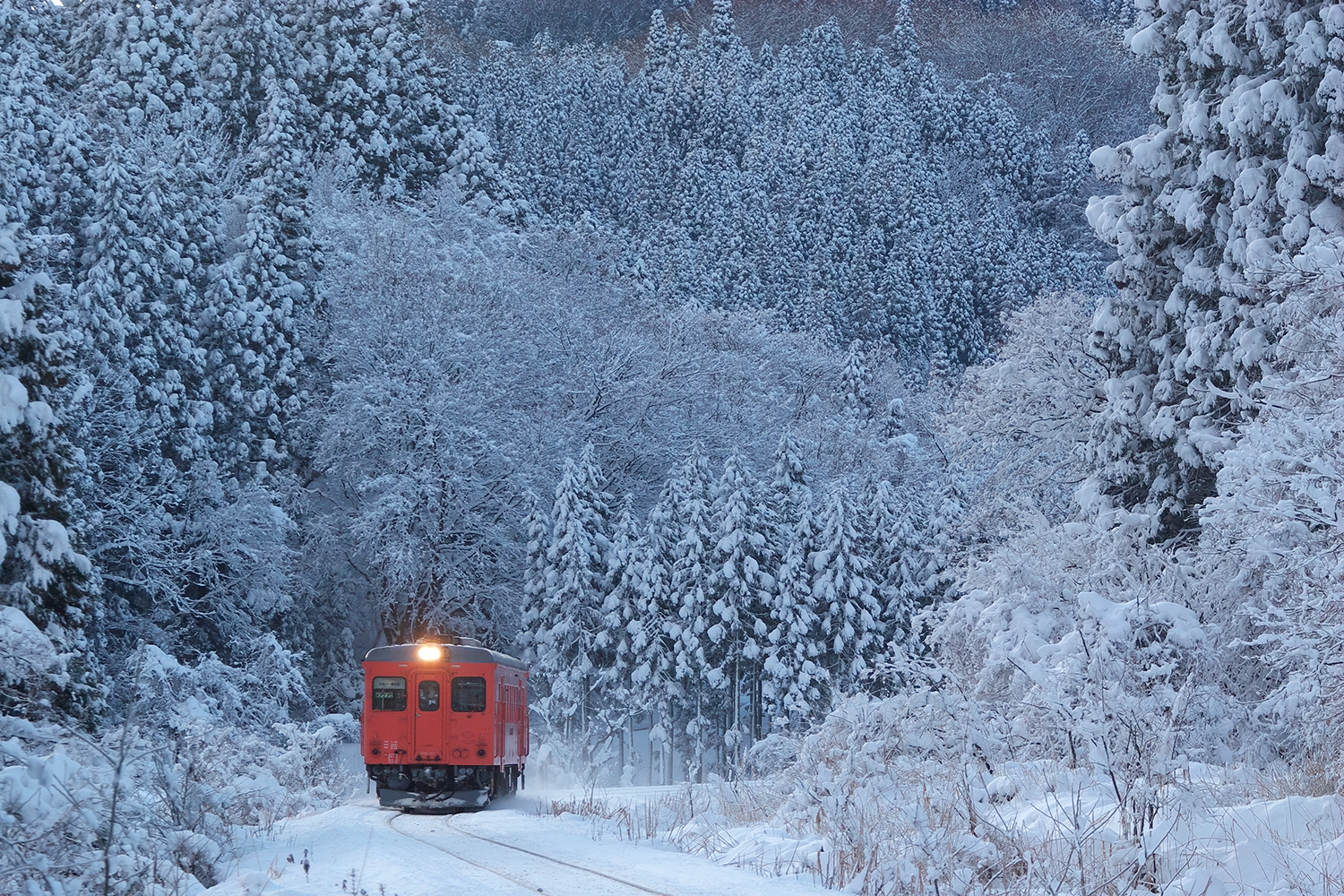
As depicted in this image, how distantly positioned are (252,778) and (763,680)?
30327 mm

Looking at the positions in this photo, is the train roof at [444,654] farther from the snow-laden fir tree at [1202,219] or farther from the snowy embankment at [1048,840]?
the snowy embankment at [1048,840]

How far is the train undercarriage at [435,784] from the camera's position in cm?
2150

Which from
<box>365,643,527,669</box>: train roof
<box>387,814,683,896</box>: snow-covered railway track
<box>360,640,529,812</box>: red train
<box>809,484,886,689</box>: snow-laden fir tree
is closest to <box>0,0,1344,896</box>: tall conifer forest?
<box>809,484,886,689</box>: snow-laden fir tree

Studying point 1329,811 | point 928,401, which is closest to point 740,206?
point 928,401

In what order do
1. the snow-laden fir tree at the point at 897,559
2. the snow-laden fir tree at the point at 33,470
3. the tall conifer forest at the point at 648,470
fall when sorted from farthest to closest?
the snow-laden fir tree at the point at 897,559
the snow-laden fir tree at the point at 33,470
the tall conifer forest at the point at 648,470

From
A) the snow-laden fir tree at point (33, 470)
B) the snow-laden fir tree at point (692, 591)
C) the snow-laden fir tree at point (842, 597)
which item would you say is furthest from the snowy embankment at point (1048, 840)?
the snow-laden fir tree at point (692, 591)

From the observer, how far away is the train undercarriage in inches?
846

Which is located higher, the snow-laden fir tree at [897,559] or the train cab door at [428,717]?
the snow-laden fir tree at [897,559]

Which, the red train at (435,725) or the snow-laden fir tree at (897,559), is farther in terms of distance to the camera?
the snow-laden fir tree at (897,559)

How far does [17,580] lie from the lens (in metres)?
18.7

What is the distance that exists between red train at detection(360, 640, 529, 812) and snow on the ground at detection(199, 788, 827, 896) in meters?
5.34

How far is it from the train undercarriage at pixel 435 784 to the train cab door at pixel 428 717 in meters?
0.31

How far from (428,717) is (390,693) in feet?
2.93

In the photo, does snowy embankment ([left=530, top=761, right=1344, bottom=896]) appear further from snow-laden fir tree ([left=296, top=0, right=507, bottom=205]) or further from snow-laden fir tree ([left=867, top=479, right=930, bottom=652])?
snow-laden fir tree ([left=296, top=0, right=507, bottom=205])
